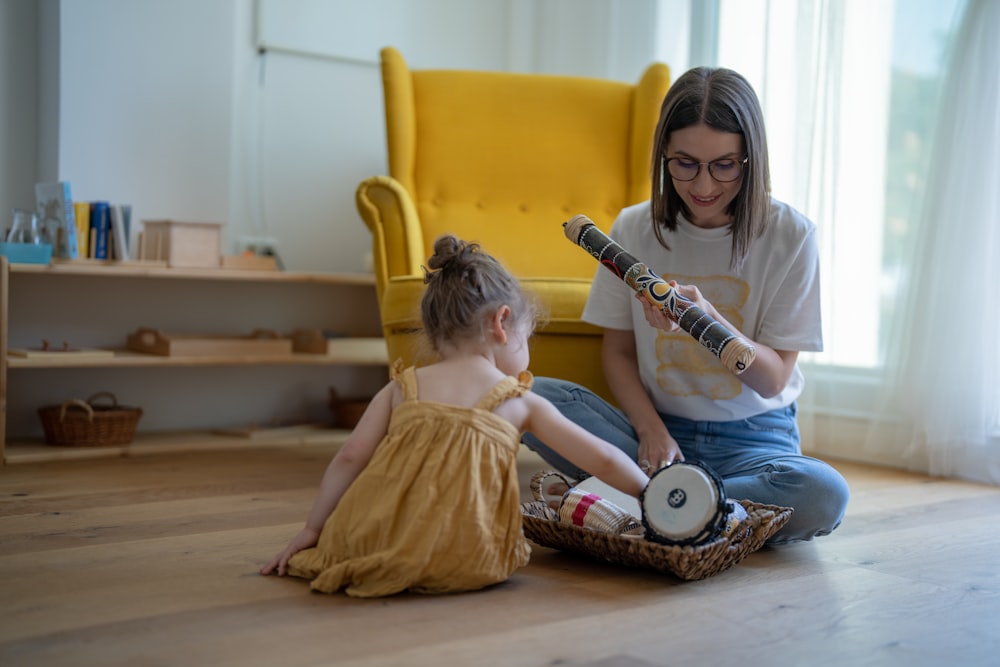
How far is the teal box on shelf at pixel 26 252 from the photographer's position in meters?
2.44

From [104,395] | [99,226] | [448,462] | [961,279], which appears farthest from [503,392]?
[104,395]

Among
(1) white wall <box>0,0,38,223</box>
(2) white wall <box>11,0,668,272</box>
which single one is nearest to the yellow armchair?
(2) white wall <box>11,0,668,272</box>

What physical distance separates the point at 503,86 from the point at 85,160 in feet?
3.81

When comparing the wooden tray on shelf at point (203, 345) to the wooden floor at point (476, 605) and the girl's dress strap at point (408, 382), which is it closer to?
the wooden floor at point (476, 605)

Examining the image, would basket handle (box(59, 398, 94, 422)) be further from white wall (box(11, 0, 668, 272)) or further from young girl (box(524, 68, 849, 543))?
young girl (box(524, 68, 849, 543))

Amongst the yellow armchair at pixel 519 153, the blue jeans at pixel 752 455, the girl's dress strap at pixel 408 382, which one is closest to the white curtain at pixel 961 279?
the yellow armchair at pixel 519 153

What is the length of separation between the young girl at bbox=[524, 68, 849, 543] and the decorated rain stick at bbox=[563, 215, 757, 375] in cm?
7

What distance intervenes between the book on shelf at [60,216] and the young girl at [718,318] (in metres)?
1.38

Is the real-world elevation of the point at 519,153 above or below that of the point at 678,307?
above

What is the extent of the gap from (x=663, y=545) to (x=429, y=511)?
31cm

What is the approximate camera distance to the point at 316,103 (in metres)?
3.23

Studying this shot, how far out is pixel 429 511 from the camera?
1.28 m

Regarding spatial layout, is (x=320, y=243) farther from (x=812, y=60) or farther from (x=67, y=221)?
(x=812, y=60)

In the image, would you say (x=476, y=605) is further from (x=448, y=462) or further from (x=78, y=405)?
(x=78, y=405)
